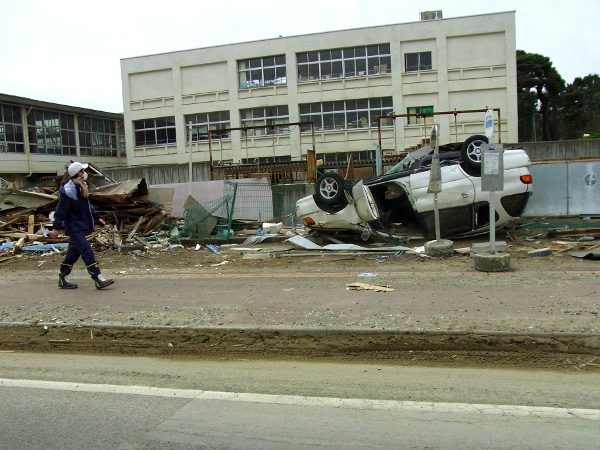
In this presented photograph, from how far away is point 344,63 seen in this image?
34.2 meters

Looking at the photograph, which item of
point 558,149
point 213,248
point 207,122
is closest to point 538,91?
point 207,122

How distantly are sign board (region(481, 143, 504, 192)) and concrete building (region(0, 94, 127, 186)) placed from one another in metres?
28.9

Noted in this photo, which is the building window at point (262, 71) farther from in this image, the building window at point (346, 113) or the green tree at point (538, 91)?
the green tree at point (538, 91)

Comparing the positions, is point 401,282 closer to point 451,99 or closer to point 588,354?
point 588,354

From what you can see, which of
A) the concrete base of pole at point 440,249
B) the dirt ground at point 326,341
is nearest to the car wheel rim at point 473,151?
the concrete base of pole at point 440,249

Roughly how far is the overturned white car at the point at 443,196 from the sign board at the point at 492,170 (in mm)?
2115

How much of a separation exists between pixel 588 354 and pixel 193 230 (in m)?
10.4

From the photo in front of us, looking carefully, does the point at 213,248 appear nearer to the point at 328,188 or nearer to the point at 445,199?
the point at 328,188

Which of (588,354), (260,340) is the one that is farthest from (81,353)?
(588,354)

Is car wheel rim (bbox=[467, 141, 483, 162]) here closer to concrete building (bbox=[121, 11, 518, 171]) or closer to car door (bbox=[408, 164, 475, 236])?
car door (bbox=[408, 164, 475, 236])

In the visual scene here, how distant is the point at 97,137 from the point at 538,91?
42.7 metres

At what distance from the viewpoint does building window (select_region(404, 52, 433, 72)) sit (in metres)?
32.7

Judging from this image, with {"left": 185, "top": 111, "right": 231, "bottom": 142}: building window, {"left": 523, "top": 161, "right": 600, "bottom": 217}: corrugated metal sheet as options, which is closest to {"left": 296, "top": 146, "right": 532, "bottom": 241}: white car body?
{"left": 523, "top": 161, "right": 600, "bottom": 217}: corrugated metal sheet

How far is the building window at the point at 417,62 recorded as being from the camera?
32.7 meters
